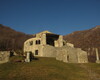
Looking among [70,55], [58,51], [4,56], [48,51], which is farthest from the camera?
[48,51]

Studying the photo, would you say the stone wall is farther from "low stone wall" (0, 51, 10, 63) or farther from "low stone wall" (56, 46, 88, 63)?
"low stone wall" (0, 51, 10, 63)

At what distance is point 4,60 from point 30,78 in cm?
2035

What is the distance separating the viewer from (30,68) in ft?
109

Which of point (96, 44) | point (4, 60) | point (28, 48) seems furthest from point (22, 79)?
point (96, 44)

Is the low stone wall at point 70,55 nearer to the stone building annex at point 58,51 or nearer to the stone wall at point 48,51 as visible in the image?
the stone building annex at point 58,51

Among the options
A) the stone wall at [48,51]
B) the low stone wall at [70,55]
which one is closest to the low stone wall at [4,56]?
the stone wall at [48,51]

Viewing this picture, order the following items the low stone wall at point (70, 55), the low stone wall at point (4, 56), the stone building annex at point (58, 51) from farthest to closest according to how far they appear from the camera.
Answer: the stone building annex at point (58, 51), the low stone wall at point (70, 55), the low stone wall at point (4, 56)

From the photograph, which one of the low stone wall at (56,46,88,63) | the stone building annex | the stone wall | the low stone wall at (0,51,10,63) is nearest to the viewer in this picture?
the low stone wall at (0,51,10,63)

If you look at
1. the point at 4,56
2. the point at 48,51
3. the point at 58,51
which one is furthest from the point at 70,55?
the point at 4,56

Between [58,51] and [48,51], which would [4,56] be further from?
[58,51]

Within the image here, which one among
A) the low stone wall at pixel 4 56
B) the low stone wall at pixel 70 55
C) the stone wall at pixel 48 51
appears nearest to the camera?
the low stone wall at pixel 4 56

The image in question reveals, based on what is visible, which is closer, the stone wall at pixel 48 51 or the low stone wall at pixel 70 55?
the low stone wall at pixel 70 55

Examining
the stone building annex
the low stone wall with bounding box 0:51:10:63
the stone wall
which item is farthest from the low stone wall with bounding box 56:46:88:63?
the low stone wall with bounding box 0:51:10:63

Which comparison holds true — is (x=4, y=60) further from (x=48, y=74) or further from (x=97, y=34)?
(x=97, y=34)
